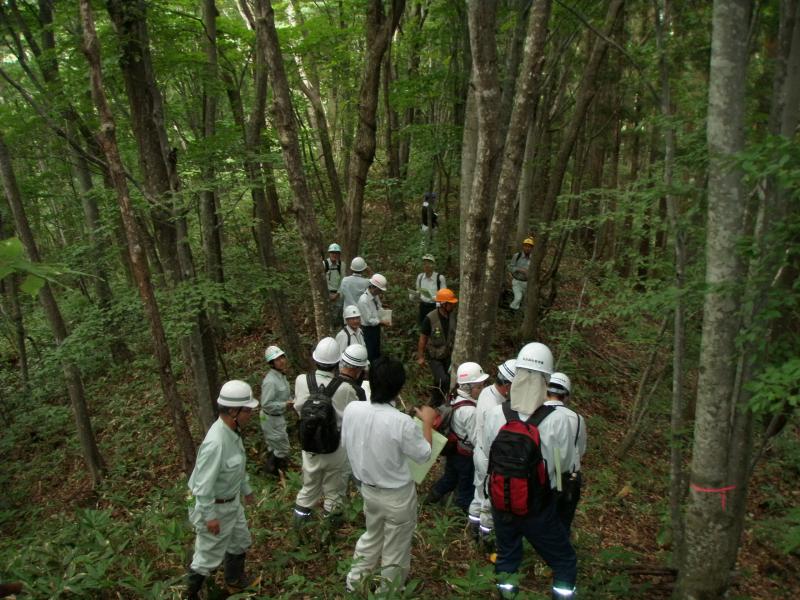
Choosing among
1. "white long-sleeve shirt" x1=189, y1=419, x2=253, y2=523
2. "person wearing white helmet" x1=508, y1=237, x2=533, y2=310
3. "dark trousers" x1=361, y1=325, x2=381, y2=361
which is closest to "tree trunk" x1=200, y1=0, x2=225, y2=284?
"dark trousers" x1=361, y1=325, x2=381, y2=361

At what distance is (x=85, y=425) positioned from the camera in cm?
842

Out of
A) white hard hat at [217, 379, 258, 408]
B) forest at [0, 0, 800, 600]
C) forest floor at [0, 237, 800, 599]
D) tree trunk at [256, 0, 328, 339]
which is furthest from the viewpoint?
tree trunk at [256, 0, 328, 339]

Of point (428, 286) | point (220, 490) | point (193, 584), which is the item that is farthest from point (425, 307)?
point (193, 584)

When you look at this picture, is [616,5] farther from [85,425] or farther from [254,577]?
[85,425]

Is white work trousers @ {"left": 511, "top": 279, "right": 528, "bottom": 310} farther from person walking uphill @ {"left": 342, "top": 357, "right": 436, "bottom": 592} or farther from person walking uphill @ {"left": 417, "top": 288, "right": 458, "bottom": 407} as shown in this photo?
person walking uphill @ {"left": 342, "top": 357, "right": 436, "bottom": 592}

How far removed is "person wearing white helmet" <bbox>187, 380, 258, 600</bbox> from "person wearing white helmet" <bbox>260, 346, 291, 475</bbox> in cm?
217

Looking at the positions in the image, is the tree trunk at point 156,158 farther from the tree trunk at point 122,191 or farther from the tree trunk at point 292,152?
the tree trunk at point 292,152

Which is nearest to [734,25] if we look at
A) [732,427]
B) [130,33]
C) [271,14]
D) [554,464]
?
[732,427]

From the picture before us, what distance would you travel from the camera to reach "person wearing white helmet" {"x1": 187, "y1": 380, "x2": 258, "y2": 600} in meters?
4.05

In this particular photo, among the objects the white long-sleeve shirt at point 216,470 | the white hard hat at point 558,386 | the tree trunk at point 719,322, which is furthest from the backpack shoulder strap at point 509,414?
the white long-sleeve shirt at point 216,470

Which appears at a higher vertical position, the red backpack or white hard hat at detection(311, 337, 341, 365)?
white hard hat at detection(311, 337, 341, 365)

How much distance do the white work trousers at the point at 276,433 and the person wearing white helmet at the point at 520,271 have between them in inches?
271

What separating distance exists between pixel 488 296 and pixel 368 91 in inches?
153

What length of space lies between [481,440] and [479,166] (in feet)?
9.82
